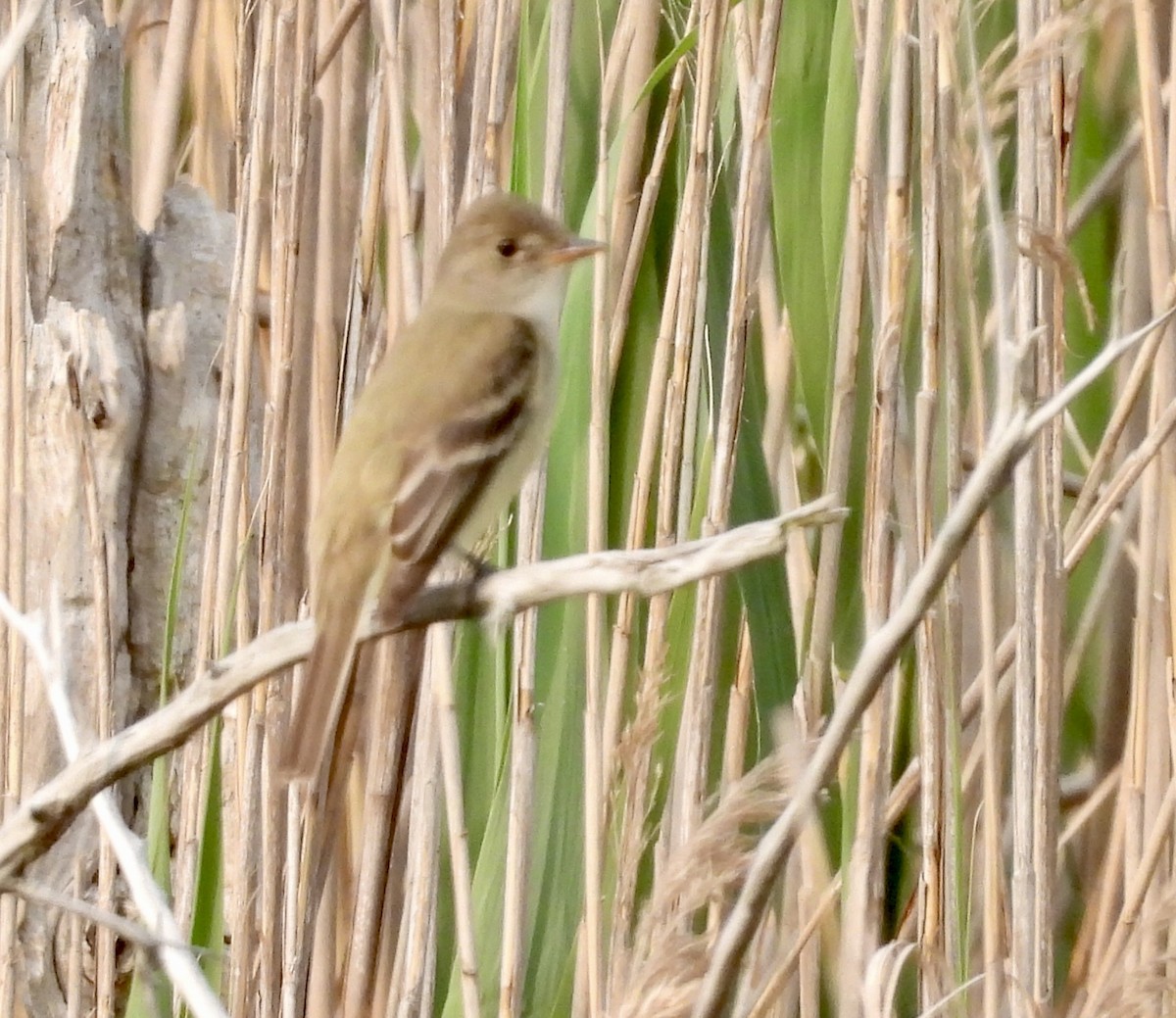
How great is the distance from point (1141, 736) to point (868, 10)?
676mm

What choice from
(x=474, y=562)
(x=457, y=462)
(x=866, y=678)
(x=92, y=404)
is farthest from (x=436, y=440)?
(x=866, y=678)

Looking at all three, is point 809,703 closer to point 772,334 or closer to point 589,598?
point 589,598

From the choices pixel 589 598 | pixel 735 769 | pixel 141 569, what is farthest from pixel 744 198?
pixel 141 569

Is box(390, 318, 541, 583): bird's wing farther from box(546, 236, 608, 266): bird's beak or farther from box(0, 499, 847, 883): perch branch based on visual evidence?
box(0, 499, 847, 883): perch branch

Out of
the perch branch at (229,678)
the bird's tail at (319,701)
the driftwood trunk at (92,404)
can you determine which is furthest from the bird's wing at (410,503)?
the driftwood trunk at (92,404)

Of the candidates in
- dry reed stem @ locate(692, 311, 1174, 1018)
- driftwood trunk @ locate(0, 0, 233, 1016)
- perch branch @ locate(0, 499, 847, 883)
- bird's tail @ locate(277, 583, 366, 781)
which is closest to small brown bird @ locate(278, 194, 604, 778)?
bird's tail @ locate(277, 583, 366, 781)

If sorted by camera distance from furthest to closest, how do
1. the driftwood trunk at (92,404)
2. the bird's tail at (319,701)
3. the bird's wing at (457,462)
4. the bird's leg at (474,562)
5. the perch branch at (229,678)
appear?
the driftwood trunk at (92,404) → the bird's leg at (474,562) → the bird's wing at (457,462) → the bird's tail at (319,701) → the perch branch at (229,678)

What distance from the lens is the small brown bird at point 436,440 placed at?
1240 mm

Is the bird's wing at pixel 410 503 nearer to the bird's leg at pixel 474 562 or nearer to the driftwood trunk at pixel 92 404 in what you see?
the bird's leg at pixel 474 562

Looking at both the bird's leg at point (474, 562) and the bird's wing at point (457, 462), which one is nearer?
the bird's wing at point (457, 462)

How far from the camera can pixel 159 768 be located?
1487 millimetres

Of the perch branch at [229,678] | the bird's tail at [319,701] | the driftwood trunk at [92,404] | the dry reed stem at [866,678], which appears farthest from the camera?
the driftwood trunk at [92,404]

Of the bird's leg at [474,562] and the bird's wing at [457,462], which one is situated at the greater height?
the bird's wing at [457,462]

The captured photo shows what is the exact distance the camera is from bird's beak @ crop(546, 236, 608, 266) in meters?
1.39
